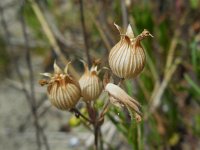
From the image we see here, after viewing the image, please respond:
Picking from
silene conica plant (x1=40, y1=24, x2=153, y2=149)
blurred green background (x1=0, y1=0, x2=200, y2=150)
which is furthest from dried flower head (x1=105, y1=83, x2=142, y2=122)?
blurred green background (x1=0, y1=0, x2=200, y2=150)

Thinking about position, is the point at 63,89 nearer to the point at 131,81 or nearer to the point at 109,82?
the point at 109,82

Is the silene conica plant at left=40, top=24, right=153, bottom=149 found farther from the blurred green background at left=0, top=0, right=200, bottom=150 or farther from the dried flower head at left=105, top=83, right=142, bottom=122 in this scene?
the blurred green background at left=0, top=0, right=200, bottom=150

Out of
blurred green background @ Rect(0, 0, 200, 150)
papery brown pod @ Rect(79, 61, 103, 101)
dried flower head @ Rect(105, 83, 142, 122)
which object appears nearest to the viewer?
dried flower head @ Rect(105, 83, 142, 122)

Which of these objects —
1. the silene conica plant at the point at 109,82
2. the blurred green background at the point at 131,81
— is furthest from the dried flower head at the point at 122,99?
the blurred green background at the point at 131,81

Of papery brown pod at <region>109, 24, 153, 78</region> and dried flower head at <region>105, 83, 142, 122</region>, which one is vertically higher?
papery brown pod at <region>109, 24, 153, 78</region>

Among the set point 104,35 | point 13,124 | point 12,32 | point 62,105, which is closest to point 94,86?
point 62,105

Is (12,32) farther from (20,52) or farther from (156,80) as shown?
(156,80)

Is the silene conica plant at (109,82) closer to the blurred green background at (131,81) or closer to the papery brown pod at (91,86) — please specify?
the papery brown pod at (91,86)
